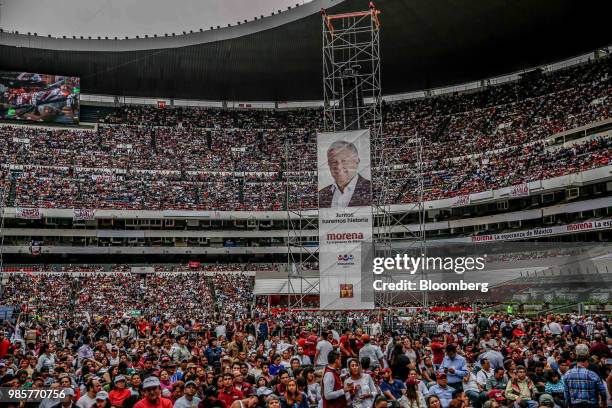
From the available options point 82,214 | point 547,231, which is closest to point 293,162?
point 82,214

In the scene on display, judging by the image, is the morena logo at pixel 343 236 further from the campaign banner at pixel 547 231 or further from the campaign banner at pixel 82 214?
the campaign banner at pixel 82 214

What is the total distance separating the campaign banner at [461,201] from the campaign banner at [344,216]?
25.2 meters

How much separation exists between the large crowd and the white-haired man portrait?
2242 cm

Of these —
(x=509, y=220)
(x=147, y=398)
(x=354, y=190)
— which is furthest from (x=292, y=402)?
(x=509, y=220)

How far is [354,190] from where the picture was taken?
21.1 meters

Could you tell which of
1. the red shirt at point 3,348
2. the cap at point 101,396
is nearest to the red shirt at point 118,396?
the cap at point 101,396

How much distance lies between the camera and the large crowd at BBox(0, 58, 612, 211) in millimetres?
45906

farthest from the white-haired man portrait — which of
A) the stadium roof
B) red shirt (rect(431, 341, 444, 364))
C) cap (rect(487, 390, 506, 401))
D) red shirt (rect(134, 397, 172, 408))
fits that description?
the stadium roof

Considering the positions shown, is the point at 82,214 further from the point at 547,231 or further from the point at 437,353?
the point at 437,353

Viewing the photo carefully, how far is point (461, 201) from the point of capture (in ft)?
149

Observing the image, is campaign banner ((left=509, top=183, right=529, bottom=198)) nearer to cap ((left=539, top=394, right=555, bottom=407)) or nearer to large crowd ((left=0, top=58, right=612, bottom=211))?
large crowd ((left=0, top=58, right=612, bottom=211))

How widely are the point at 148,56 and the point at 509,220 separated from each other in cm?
2982

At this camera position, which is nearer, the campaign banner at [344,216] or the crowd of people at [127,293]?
the campaign banner at [344,216]

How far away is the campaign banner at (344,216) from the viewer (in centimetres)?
2028
